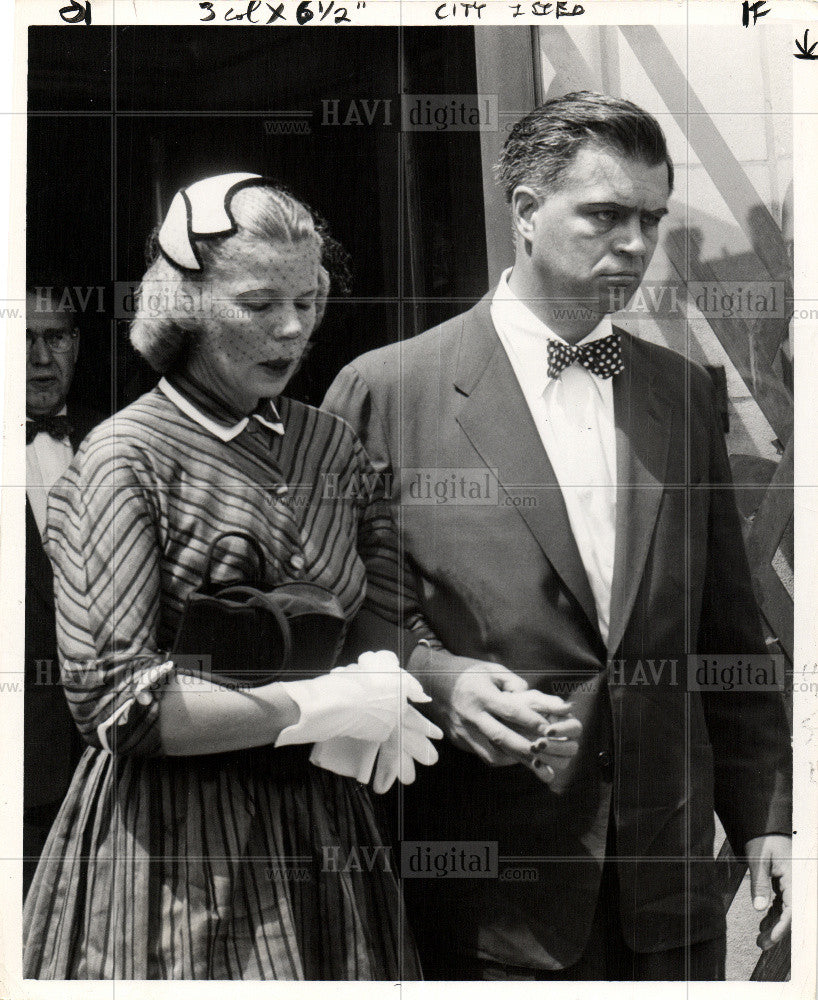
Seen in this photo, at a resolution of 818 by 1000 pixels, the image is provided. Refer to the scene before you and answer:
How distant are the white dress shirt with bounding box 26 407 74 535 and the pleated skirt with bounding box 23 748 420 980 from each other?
77cm

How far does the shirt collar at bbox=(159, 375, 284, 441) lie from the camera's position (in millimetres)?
3600

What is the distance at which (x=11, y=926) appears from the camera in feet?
12.1

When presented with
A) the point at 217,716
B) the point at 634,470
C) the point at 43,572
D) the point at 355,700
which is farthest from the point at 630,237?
the point at 43,572

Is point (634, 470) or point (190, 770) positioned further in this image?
point (634, 470)

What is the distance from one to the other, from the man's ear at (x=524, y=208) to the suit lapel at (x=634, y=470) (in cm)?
42

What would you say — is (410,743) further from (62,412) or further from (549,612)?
(62,412)

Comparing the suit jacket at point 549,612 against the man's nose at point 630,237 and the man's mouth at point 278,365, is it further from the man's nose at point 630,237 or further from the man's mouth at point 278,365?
the man's nose at point 630,237

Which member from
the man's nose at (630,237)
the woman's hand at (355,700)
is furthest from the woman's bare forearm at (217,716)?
the man's nose at (630,237)

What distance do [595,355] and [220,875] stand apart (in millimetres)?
1933

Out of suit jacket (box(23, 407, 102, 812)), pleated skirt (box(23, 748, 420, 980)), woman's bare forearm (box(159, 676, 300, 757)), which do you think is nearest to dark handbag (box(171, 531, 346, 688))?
woman's bare forearm (box(159, 676, 300, 757))

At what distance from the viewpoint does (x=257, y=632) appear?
358cm

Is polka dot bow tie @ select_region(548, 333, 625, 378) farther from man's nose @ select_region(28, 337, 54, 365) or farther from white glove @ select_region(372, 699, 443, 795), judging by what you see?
man's nose @ select_region(28, 337, 54, 365)

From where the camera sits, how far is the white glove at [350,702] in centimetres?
358

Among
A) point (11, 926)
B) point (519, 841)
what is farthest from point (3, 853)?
point (519, 841)
